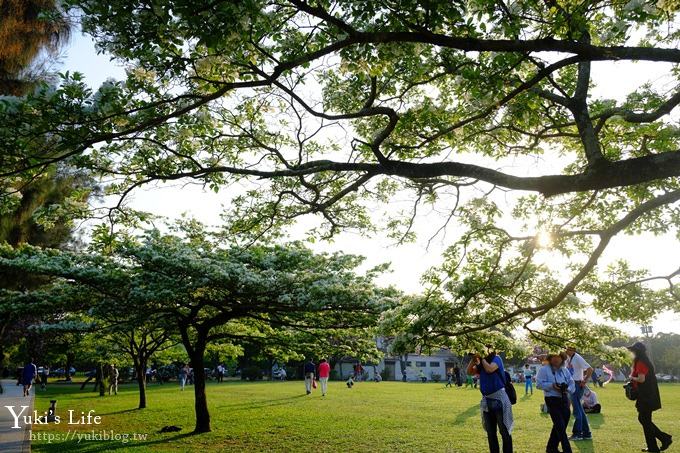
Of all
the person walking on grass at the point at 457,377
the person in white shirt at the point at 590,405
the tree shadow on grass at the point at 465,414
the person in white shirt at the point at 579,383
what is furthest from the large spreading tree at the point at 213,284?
the person walking on grass at the point at 457,377

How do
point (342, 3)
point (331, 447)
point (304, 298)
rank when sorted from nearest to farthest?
1. point (342, 3)
2. point (331, 447)
3. point (304, 298)

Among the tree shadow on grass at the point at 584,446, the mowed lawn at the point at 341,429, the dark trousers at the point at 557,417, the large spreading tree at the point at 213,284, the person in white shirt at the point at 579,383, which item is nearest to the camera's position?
the dark trousers at the point at 557,417

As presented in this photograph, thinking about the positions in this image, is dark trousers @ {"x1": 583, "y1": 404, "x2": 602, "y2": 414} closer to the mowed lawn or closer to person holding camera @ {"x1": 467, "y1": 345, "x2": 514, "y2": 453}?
the mowed lawn

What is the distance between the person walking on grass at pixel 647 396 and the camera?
884 centimetres

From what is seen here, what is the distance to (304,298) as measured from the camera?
1277 cm

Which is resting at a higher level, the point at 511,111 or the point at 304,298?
Answer: the point at 511,111

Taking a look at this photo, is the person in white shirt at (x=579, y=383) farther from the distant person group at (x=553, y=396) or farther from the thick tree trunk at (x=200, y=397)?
the thick tree trunk at (x=200, y=397)

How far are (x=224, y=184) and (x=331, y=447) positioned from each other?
6.24 metres

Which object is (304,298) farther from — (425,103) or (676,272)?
(676,272)

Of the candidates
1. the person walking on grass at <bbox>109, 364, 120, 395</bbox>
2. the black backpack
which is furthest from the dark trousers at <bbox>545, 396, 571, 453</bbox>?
the person walking on grass at <bbox>109, 364, 120, 395</bbox>

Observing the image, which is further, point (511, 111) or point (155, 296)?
point (155, 296)

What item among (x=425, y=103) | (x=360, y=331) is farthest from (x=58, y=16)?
(x=360, y=331)

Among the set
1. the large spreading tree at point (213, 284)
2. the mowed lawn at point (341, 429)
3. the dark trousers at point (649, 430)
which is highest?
the large spreading tree at point (213, 284)

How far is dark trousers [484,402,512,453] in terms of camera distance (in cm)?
773
